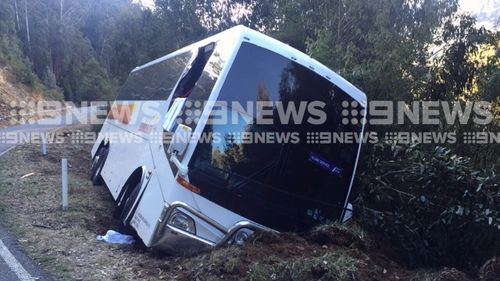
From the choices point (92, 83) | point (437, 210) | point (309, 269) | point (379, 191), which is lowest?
point (309, 269)

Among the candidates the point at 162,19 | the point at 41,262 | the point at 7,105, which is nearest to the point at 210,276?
the point at 41,262

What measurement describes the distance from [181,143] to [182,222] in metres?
0.87

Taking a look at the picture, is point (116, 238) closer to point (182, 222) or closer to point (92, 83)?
point (182, 222)

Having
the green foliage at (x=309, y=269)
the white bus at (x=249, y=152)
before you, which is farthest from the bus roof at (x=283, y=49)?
the green foliage at (x=309, y=269)

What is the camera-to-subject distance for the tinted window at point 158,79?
7.64m

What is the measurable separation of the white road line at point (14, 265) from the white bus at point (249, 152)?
127 centimetres

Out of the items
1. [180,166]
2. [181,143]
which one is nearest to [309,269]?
[180,166]

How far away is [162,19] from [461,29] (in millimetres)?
18424

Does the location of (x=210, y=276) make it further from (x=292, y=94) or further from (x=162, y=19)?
(x=162, y=19)

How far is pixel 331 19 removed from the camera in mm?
14891

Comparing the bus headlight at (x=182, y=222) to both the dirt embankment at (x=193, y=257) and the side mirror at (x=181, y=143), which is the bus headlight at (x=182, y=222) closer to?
the dirt embankment at (x=193, y=257)

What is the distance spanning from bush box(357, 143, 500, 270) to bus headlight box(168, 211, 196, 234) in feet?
8.35

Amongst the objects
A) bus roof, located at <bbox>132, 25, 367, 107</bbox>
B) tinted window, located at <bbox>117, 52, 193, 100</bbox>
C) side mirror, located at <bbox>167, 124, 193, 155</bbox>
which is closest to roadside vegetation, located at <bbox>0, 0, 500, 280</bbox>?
side mirror, located at <bbox>167, 124, 193, 155</bbox>

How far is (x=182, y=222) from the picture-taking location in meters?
5.18
